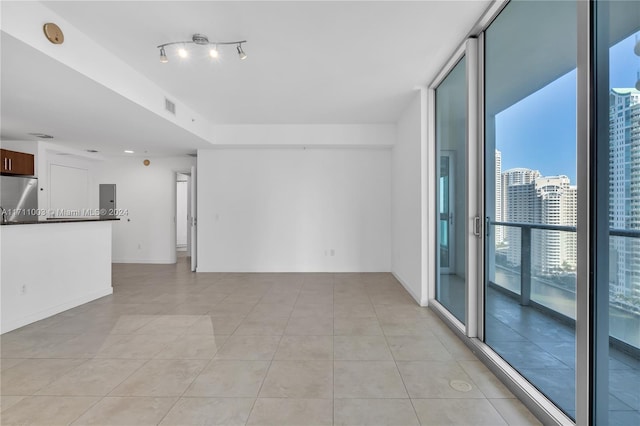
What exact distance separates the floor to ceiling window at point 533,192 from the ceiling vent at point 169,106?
4000 millimetres

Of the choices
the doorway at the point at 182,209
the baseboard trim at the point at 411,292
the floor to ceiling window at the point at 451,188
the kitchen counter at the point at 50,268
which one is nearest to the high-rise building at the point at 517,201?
the floor to ceiling window at the point at 451,188

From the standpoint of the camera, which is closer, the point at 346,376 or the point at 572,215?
the point at 572,215

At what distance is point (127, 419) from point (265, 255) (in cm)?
438

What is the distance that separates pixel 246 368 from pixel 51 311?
3025mm

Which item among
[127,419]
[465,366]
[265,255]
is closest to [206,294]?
[265,255]

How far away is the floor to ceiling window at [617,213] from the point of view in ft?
4.42

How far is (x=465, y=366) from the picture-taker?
238 centimetres

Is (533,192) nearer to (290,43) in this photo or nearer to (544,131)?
(544,131)

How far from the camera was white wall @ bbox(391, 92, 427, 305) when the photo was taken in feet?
13.2

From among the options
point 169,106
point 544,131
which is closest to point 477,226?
point 544,131

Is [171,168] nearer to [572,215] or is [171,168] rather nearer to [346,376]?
[346,376]

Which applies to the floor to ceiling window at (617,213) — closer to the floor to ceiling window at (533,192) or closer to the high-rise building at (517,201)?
the floor to ceiling window at (533,192)

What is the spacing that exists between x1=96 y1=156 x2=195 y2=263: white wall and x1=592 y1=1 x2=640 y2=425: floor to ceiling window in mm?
7416

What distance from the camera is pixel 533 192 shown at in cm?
228
